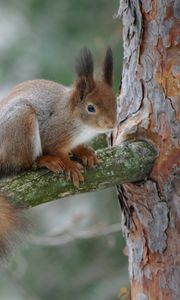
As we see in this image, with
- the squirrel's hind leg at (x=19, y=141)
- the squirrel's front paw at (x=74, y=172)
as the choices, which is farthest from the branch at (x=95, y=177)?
the squirrel's hind leg at (x=19, y=141)

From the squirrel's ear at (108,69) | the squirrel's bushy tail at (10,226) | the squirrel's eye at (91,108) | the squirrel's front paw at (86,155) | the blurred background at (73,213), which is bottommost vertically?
the blurred background at (73,213)

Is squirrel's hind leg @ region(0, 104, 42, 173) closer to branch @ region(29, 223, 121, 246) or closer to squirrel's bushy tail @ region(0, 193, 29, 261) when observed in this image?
squirrel's bushy tail @ region(0, 193, 29, 261)

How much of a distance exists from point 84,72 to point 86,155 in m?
0.35

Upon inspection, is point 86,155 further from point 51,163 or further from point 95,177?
point 95,177

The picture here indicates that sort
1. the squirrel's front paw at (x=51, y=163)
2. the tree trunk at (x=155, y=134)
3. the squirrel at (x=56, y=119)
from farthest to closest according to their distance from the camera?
1. the squirrel at (x=56, y=119)
2. the squirrel's front paw at (x=51, y=163)
3. the tree trunk at (x=155, y=134)

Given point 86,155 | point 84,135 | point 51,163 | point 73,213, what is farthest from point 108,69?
point 73,213

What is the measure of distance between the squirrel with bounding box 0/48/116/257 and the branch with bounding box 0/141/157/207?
4.4 inches

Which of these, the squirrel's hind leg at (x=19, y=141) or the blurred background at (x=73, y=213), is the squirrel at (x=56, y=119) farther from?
the blurred background at (x=73, y=213)

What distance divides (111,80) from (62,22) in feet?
13.0

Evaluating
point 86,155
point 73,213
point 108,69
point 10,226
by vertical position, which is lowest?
point 73,213

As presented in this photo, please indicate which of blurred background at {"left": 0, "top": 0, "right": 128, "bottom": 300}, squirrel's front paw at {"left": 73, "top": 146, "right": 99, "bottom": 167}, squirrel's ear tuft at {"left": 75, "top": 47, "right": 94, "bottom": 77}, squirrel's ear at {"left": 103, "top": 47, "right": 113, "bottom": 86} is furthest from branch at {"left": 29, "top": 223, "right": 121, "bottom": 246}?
blurred background at {"left": 0, "top": 0, "right": 128, "bottom": 300}

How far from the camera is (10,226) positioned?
2.76 metres

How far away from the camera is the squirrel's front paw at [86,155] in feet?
9.56

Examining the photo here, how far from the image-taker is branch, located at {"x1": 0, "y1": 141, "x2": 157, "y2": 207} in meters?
2.68
